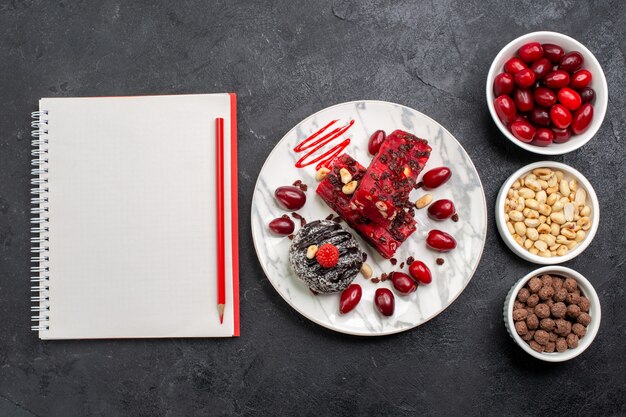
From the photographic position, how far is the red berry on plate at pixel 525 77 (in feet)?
6.75

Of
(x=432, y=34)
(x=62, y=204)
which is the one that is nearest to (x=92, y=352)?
(x=62, y=204)

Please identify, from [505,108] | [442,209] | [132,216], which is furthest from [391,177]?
[132,216]

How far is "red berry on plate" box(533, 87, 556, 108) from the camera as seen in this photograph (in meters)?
2.07

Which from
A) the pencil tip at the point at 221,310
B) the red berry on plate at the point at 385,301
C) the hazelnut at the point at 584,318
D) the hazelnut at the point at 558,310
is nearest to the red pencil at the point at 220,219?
the pencil tip at the point at 221,310

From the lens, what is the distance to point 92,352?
7.34ft

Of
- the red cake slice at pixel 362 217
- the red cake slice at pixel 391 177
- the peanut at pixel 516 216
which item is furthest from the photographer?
the peanut at pixel 516 216

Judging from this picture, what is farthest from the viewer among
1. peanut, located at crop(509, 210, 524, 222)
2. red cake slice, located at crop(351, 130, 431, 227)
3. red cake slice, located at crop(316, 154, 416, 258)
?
peanut, located at crop(509, 210, 524, 222)

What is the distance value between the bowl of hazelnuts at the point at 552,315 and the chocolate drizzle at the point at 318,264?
0.65 metres

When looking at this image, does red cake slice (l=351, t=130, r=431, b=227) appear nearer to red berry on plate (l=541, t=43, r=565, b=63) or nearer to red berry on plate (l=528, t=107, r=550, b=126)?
red berry on plate (l=528, t=107, r=550, b=126)

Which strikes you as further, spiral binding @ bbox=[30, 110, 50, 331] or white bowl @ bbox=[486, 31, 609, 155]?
spiral binding @ bbox=[30, 110, 50, 331]

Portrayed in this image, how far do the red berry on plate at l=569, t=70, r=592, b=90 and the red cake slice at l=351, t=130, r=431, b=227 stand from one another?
64 centimetres

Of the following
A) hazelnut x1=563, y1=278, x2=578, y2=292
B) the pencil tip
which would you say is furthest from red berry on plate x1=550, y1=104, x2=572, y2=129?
the pencil tip

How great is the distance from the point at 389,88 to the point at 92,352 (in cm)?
166

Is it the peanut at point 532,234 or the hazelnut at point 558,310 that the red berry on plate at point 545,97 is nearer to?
the peanut at point 532,234
